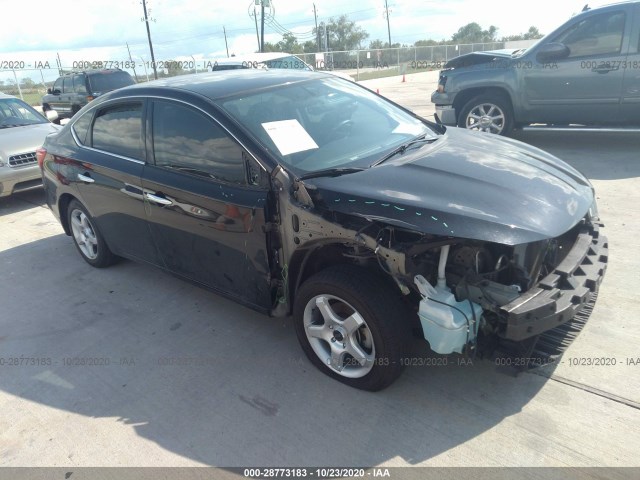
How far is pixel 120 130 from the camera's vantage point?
3834 millimetres

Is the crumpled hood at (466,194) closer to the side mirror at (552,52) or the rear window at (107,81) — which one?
the side mirror at (552,52)

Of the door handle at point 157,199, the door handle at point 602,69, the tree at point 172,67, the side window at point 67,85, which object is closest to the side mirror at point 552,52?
the door handle at point 602,69

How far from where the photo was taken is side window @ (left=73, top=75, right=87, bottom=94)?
46.1ft

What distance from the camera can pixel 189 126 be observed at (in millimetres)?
3234

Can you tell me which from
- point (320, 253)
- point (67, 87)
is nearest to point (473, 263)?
point (320, 253)

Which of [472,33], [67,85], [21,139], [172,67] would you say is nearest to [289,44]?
[472,33]

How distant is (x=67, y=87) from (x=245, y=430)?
50.2 feet

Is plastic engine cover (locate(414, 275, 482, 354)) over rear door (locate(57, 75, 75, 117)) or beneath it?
beneath

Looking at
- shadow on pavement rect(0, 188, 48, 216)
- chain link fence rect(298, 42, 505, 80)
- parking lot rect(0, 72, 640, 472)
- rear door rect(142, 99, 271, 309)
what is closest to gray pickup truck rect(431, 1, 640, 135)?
parking lot rect(0, 72, 640, 472)

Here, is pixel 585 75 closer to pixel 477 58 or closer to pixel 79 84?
pixel 477 58

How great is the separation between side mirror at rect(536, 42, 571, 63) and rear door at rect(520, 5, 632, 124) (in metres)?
0.06

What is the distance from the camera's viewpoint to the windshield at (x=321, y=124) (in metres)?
2.96

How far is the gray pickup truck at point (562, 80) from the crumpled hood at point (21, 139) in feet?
20.6

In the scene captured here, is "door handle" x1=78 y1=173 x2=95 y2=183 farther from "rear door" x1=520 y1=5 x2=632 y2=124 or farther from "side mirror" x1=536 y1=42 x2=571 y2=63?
"side mirror" x1=536 y1=42 x2=571 y2=63
